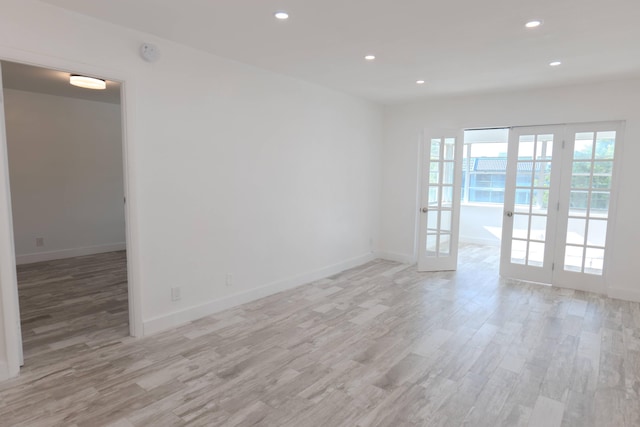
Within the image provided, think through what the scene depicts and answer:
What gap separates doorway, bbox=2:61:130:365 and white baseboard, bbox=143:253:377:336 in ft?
2.16

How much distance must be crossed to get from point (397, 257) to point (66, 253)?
5673mm

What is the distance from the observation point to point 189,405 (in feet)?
7.64

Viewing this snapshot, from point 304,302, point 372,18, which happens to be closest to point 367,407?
point 304,302

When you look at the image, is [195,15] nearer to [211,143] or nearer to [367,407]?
[211,143]

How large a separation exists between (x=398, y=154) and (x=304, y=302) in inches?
125

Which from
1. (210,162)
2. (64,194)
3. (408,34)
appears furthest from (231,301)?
(64,194)

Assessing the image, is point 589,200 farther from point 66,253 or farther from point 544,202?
point 66,253

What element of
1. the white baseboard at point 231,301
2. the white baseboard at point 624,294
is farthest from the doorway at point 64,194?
the white baseboard at point 624,294

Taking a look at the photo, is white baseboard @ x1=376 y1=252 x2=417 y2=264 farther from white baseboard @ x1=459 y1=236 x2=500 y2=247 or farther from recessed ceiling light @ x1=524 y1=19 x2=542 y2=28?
recessed ceiling light @ x1=524 y1=19 x2=542 y2=28

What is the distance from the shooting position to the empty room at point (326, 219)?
249 centimetres

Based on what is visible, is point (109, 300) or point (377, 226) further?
point (377, 226)

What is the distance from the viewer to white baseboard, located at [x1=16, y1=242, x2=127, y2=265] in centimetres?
571

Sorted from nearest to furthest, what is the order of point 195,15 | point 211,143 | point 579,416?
point 579,416, point 195,15, point 211,143

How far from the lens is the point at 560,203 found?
4844mm
